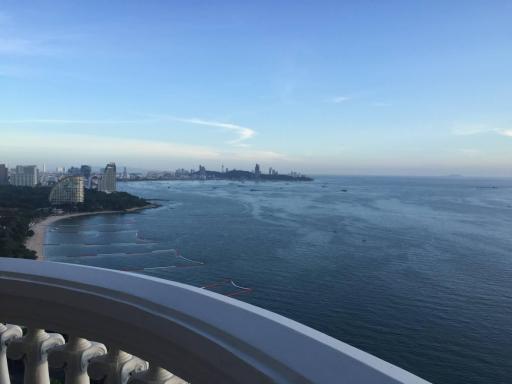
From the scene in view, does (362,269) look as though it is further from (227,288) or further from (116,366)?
(116,366)

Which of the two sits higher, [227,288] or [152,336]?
[152,336]

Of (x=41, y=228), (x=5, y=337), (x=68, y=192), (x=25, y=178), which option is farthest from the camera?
(x=25, y=178)

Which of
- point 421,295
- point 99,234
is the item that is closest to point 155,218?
point 99,234

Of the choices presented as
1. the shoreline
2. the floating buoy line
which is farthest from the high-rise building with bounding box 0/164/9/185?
the floating buoy line

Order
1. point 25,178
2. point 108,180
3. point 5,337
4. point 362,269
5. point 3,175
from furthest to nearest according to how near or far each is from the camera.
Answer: point 3,175
point 25,178
point 108,180
point 362,269
point 5,337

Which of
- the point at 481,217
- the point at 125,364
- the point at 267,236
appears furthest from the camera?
the point at 481,217

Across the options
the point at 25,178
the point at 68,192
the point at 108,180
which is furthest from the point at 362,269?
the point at 25,178

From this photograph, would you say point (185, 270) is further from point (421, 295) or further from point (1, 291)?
point (1, 291)

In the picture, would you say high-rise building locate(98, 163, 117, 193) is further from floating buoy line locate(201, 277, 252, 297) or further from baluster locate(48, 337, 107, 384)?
baluster locate(48, 337, 107, 384)
